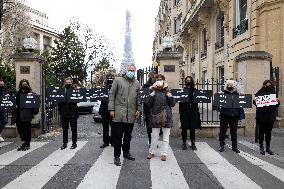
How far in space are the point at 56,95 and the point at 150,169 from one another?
12.4 ft

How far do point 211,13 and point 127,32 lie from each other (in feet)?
29.3

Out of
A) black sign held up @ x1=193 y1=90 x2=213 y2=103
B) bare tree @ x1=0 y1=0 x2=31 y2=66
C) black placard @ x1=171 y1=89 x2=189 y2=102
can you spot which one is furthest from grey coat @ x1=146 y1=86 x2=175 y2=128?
bare tree @ x1=0 y1=0 x2=31 y2=66

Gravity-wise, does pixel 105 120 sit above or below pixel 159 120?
below

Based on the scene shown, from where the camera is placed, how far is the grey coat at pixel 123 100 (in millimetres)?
7875

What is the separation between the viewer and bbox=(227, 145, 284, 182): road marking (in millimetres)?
6812

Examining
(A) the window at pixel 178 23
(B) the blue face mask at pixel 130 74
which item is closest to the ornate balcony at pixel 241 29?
(B) the blue face mask at pixel 130 74

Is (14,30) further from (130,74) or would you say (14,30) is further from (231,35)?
(130,74)

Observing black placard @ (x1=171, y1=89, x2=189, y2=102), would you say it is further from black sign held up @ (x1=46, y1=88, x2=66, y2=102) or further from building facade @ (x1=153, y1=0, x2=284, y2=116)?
building facade @ (x1=153, y1=0, x2=284, y2=116)

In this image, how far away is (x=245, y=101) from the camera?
9750 mm

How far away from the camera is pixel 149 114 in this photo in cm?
847

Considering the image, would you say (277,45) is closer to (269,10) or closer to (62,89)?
(269,10)

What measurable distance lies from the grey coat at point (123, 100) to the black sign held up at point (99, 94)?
189 centimetres

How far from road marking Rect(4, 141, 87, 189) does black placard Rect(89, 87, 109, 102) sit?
5.14 feet

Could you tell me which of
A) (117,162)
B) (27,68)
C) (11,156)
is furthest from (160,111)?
Result: (27,68)
